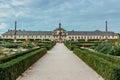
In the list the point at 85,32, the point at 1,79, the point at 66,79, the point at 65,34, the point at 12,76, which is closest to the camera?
the point at 1,79

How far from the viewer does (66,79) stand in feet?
33.6

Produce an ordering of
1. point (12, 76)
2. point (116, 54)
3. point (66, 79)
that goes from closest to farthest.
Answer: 1. point (12, 76)
2. point (66, 79)
3. point (116, 54)

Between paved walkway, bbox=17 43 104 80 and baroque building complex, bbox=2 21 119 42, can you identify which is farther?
baroque building complex, bbox=2 21 119 42

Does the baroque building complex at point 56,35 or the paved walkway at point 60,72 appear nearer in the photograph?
the paved walkway at point 60,72

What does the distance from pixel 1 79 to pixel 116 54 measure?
1634cm

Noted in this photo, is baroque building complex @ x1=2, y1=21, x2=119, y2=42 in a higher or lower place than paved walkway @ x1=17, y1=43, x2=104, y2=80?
higher

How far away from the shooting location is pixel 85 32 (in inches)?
5290

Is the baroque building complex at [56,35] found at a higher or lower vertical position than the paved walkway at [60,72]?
higher

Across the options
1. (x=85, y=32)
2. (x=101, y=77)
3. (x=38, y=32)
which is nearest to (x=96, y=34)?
(x=85, y=32)

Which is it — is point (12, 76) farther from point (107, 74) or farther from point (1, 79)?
point (107, 74)

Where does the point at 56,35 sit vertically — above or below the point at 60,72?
above

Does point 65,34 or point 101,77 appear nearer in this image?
point 101,77

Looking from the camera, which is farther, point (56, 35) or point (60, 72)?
point (56, 35)

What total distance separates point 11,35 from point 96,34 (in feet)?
129
